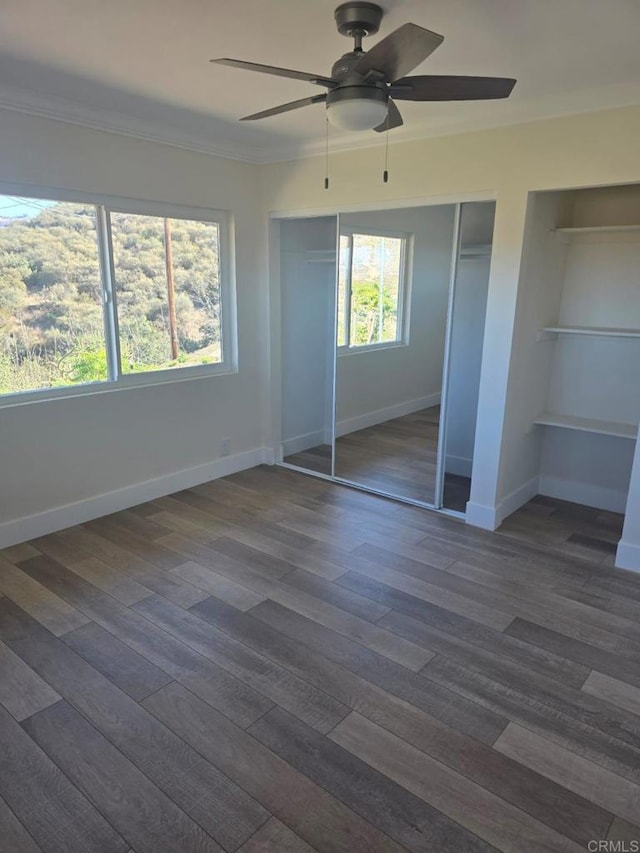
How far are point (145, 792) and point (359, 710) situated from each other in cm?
82

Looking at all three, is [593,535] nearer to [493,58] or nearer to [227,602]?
[227,602]

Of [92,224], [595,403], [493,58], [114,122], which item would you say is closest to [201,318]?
[92,224]

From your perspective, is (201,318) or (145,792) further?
(201,318)

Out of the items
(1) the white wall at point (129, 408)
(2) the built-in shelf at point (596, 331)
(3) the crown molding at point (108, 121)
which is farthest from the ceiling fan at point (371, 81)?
(2) the built-in shelf at point (596, 331)

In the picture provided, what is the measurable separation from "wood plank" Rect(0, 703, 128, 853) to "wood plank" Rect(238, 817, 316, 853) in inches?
15.1

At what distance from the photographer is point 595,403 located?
401 centimetres

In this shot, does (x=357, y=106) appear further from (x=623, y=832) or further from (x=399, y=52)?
(x=623, y=832)

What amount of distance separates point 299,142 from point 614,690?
3841 mm

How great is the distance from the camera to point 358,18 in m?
2.02

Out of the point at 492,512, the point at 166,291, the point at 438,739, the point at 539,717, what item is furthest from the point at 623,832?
the point at 166,291

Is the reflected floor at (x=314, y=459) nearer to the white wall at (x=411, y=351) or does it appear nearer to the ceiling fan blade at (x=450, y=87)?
the white wall at (x=411, y=351)

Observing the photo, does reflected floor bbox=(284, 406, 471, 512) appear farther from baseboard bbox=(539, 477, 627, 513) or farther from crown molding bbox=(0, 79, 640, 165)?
crown molding bbox=(0, 79, 640, 165)

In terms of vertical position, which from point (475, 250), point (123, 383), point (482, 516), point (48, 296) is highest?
point (475, 250)

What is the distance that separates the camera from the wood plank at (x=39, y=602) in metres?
2.71
